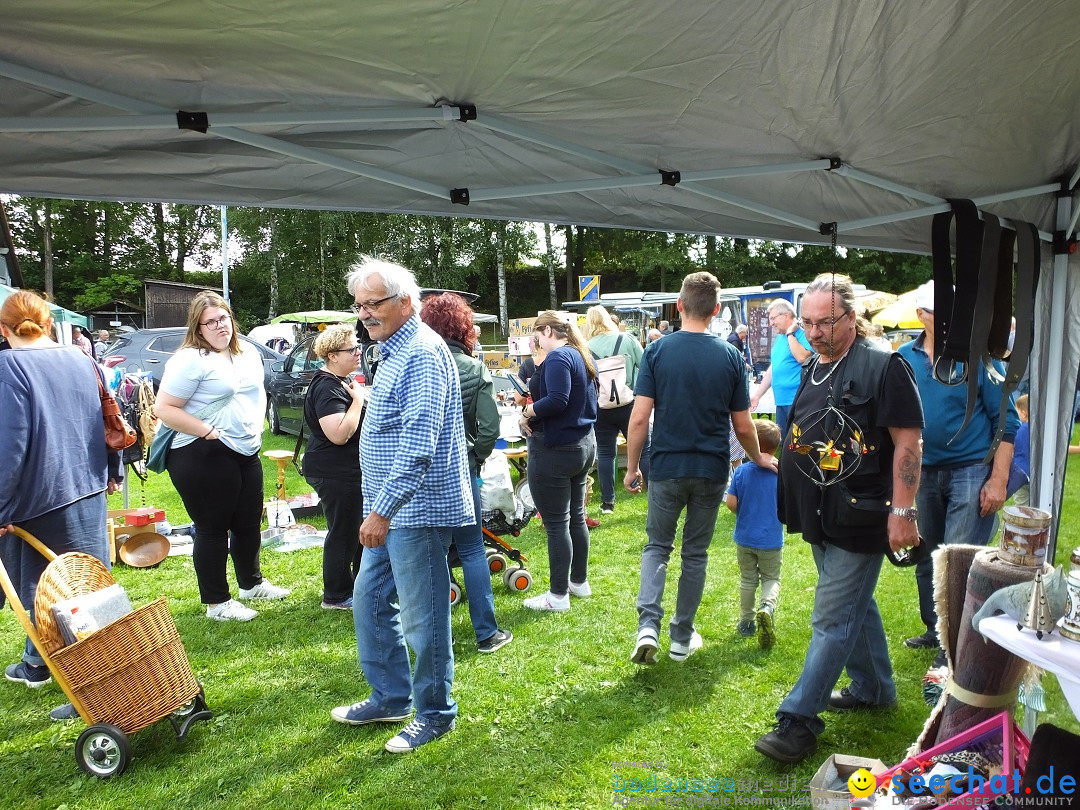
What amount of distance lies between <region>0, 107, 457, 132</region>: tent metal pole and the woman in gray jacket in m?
1.80

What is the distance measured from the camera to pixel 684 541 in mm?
3830

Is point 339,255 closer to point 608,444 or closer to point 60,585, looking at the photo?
point 608,444

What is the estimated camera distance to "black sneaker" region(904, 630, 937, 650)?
3.96 metres

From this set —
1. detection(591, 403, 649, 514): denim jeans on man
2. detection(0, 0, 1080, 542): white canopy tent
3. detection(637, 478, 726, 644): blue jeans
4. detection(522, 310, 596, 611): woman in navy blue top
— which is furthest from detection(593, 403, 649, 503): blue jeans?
detection(0, 0, 1080, 542): white canopy tent

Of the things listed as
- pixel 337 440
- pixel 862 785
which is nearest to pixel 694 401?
pixel 862 785

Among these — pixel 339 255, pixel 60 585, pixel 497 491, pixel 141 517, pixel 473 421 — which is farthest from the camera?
pixel 339 255

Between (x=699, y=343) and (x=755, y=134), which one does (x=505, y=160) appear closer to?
(x=755, y=134)

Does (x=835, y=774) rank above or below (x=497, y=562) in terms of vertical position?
above

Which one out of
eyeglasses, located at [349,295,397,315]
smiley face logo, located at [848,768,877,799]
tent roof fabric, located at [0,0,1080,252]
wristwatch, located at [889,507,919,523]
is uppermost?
tent roof fabric, located at [0,0,1080,252]

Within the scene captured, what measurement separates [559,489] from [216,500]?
197cm

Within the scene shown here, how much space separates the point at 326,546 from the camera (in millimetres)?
4652

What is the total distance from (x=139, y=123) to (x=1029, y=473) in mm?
4073

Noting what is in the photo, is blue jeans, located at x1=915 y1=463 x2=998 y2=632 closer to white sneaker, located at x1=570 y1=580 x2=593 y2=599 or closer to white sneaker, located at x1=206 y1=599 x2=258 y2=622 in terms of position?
white sneaker, located at x1=570 y1=580 x2=593 y2=599

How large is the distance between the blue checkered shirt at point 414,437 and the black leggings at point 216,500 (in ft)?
5.29
